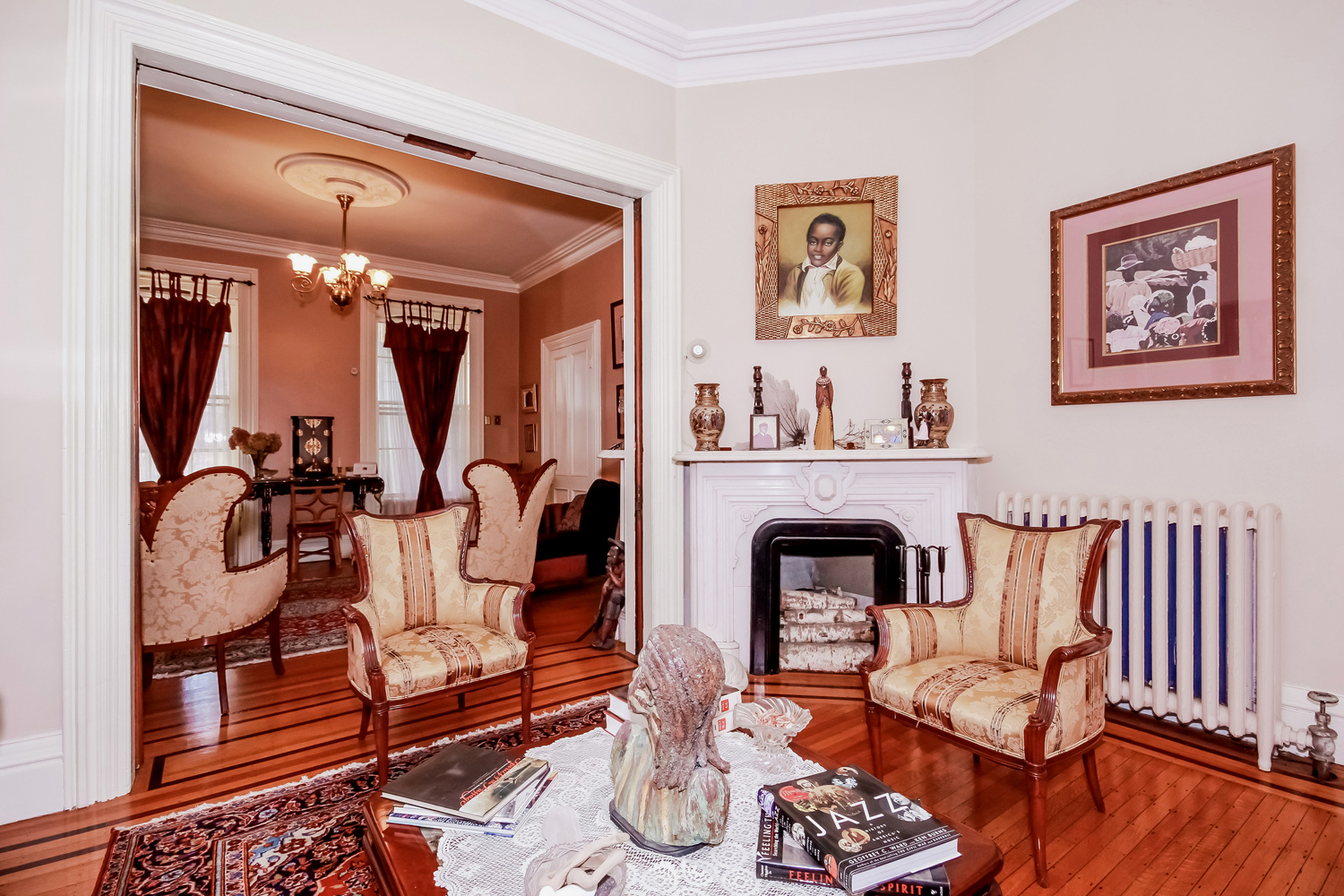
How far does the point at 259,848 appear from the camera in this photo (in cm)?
190

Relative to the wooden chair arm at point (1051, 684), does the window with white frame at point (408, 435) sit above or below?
above

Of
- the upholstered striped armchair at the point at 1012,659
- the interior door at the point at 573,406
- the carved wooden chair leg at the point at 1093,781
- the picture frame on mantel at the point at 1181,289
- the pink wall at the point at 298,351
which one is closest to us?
the upholstered striped armchair at the point at 1012,659

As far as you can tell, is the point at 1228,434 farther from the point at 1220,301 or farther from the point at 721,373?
the point at 721,373

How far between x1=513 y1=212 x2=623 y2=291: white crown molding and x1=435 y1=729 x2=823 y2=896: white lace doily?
15.3ft

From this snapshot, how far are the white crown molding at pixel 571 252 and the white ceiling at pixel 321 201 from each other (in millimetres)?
60

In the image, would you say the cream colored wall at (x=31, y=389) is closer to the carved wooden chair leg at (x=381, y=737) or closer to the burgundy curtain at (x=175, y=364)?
the carved wooden chair leg at (x=381, y=737)

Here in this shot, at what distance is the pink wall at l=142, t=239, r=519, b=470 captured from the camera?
6.27 metres

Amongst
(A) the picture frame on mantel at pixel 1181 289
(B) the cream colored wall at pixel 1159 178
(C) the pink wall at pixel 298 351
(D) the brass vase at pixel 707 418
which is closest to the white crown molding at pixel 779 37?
(B) the cream colored wall at pixel 1159 178

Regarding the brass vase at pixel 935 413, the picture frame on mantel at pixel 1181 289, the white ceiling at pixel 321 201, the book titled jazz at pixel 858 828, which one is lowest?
the book titled jazz at pixel 858 828

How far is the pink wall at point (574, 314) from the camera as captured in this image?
5.70 meters

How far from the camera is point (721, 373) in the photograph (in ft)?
11.7

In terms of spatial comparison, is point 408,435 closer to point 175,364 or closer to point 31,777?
point 175,364

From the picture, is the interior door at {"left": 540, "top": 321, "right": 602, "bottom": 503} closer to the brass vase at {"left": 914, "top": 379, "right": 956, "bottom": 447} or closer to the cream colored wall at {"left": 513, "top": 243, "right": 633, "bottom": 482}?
the cream colored wall at {"left": 513, "top": 243, "right": 633, "bottom": 482}

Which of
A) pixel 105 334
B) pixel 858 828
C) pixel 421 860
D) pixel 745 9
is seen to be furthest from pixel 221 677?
pixel 745 9
